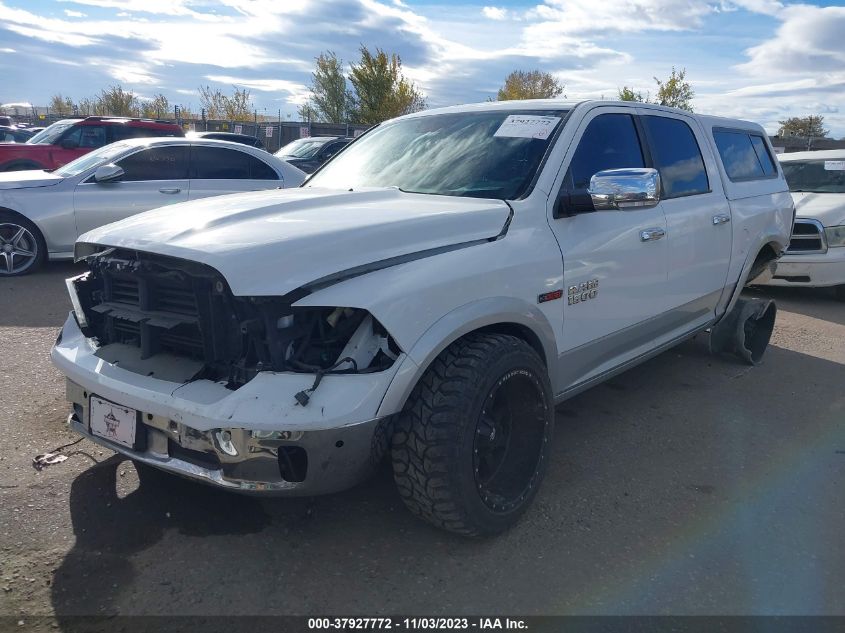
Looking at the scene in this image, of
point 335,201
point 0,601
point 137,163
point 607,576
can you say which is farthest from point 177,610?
point 137,163

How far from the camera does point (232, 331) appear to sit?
2521mm

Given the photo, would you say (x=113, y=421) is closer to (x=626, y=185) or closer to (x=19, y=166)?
(x=626, y=185)

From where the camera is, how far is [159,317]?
8.82 feet

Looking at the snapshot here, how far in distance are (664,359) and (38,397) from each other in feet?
15.2

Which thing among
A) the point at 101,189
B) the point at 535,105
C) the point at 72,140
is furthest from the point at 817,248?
the point at 72,140

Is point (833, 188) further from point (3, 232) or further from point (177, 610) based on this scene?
point (3, 232)

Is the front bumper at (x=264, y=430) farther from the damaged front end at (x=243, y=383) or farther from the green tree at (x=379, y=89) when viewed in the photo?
the green tree at (x=379, y=89)

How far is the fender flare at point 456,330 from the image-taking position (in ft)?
8.11

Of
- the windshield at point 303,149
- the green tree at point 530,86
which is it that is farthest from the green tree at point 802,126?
the windshield at point 303,149

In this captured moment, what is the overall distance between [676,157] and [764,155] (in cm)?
188

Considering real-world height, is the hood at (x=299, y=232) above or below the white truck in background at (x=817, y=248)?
above

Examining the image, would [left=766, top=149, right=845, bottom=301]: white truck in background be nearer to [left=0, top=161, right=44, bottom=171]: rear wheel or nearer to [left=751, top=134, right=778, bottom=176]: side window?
[left=751, top=134, right=778, bottom=176]: side window

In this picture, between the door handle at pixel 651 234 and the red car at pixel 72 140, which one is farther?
the red car at pixel 72 140

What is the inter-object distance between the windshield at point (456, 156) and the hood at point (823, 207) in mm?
5748
